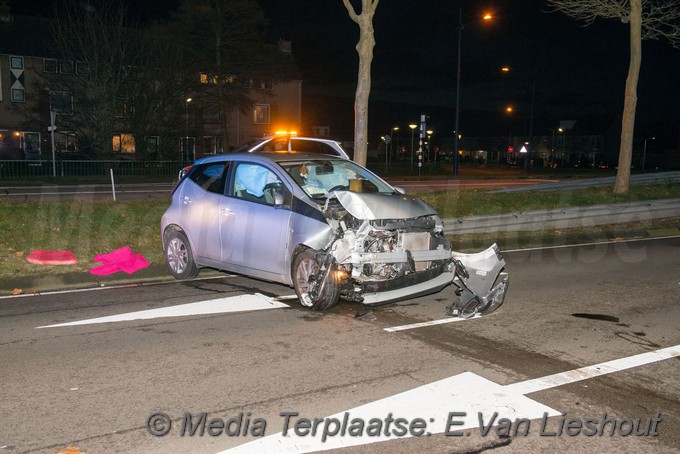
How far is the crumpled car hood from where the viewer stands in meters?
6.65

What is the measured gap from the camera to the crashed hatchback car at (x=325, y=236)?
21.8ft

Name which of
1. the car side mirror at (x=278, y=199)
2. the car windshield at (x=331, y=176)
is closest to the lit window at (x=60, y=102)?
the car windshield at (x=331, y=176)

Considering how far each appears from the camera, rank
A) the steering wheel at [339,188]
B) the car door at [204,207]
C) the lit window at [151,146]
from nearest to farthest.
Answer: the steering wheel at [339,188], the car door at [204,207], the lit window at [151,146]

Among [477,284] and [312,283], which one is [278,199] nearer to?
[312,283]

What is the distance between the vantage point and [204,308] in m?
7.26

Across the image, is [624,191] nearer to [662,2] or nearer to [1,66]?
[662,2]

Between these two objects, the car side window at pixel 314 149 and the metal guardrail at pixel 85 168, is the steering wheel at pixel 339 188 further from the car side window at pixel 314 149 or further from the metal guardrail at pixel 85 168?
the metal guardrail at pixel 85 168

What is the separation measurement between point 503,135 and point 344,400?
356ft

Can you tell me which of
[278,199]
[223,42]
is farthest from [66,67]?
[278,199]

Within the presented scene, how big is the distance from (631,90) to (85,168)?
26.0m

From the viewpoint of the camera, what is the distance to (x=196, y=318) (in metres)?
6.84

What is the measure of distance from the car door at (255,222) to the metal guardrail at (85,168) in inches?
976

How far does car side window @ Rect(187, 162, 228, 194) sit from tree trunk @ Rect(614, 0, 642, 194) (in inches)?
500

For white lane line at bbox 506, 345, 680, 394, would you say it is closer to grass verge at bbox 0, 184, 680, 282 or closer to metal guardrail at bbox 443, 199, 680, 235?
grass verge at bbox 0, 184, 680, 282
